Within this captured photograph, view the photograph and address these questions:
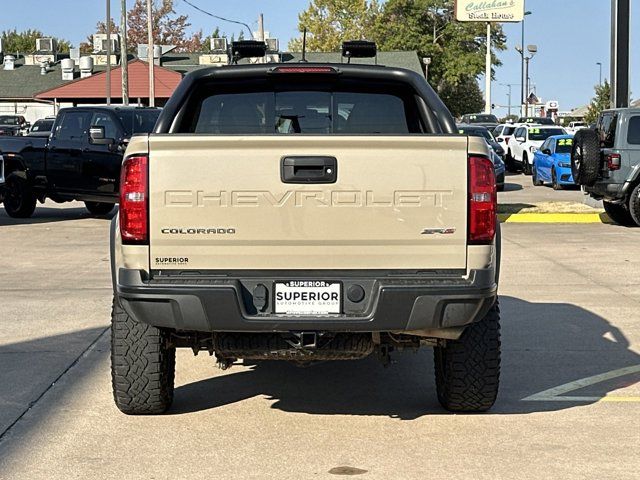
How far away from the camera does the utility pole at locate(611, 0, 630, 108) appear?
2173 cm

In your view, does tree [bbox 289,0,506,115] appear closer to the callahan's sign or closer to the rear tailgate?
the callahan's sign

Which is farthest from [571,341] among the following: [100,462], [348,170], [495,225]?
[100,462]

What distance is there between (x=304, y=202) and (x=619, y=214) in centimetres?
1440

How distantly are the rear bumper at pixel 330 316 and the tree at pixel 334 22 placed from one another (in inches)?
3285

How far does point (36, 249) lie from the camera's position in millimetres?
16094

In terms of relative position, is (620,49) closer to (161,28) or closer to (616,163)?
(616,163)

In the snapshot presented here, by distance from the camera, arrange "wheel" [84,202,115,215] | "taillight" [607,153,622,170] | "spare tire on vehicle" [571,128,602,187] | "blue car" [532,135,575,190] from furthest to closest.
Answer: "blue car" [532,135,575,190], "wheel" [84,202,115,215], "taillight" [607,153,622,170], "spare tire on vehicle" [571,128,602,187]

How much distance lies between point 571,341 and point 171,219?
4.29 metres

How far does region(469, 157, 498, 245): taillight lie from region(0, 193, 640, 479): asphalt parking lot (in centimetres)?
108

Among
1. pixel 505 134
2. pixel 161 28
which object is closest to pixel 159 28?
pixel 161 28

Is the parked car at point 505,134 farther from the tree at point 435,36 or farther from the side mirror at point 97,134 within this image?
the tree at point 435,36

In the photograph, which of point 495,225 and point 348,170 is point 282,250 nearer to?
point 348,170

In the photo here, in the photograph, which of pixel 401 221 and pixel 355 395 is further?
pixel 355 395

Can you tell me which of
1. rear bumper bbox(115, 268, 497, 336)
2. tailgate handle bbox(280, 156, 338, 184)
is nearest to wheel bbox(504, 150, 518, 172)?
rear bumper bbox(115, 268, 497, 336)
